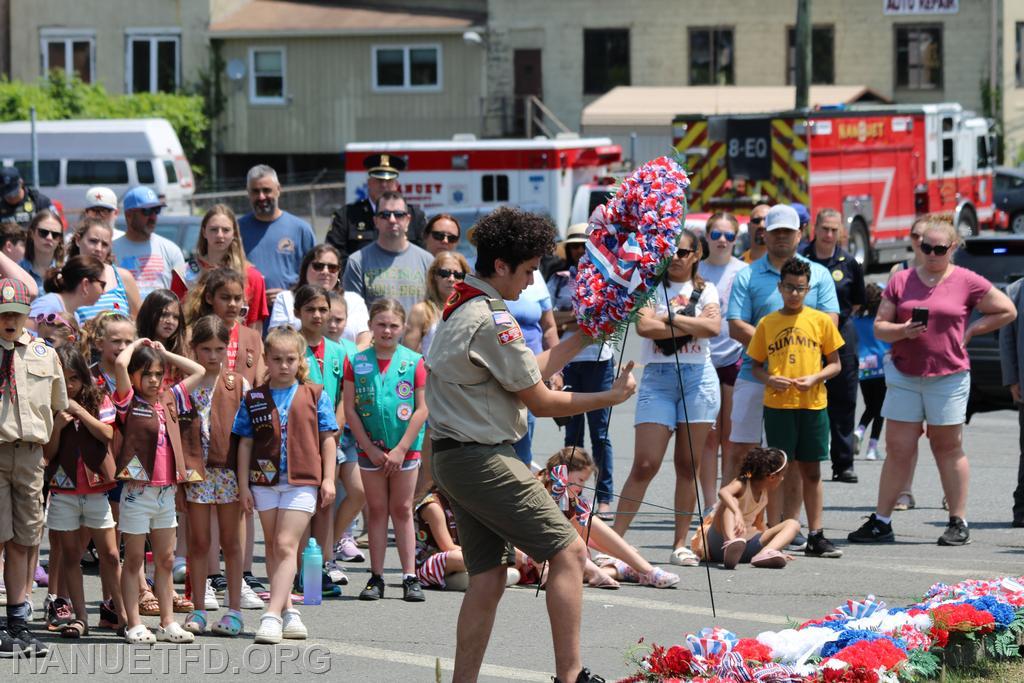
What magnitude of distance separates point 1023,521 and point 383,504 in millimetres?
4510

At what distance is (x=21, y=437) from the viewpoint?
6.96 meters

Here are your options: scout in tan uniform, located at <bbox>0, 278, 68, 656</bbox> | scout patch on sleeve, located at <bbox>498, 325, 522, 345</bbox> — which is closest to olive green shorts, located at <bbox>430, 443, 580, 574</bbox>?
scout patch on sleeve, located at <bbox>498, 325, 522, 345</bbox>

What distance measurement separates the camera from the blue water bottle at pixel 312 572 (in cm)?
799

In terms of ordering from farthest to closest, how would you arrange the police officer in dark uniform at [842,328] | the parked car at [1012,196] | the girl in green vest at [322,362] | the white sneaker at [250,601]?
the parked car at [1012,196] → the police officer in dark uniform at [842,328] → the girl in green vest at [322,362] → the white sneaker at [250,601]

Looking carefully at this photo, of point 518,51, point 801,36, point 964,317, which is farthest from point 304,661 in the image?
point 518,51

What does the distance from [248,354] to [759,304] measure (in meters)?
3.45

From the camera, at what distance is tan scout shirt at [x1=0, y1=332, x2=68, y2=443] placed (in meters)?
6.96

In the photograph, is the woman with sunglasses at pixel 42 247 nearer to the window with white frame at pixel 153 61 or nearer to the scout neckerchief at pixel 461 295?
the scout neckerchief at pixel 461 295

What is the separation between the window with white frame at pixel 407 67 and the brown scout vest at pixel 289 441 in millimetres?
39637

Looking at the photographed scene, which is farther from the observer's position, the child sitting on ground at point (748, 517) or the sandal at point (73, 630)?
the child sitting on ground at point (748, 517)

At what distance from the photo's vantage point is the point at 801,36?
32.2 meters

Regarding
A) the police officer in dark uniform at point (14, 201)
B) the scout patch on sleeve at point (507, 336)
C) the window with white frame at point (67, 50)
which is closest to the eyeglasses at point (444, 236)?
the police officer in dark uniform at point (14, 201)

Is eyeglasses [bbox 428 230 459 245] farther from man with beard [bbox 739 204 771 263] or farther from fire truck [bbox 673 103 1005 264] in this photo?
fire truck [bbox 673 103 1005 264]

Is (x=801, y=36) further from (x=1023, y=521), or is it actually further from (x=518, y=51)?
(x=1023, y=521)
